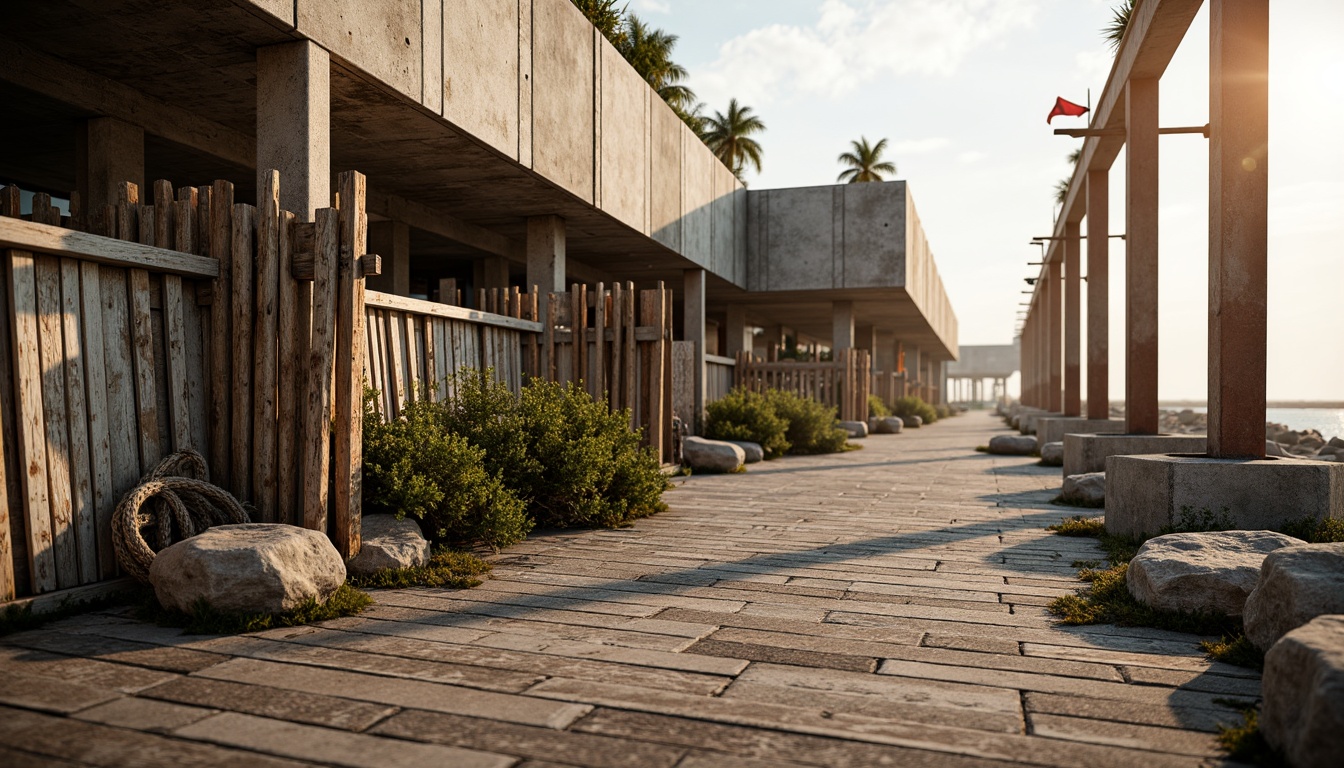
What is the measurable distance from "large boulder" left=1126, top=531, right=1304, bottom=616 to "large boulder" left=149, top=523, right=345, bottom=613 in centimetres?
413

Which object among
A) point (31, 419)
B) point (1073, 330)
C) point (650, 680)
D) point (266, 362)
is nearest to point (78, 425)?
point (31, 419)

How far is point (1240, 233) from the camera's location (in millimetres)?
6855

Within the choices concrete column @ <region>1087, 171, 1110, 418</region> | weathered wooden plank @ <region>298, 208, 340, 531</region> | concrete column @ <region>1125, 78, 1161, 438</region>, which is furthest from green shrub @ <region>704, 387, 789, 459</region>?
weathered wooden plank @ <region>298, 208, 340, 531</region>

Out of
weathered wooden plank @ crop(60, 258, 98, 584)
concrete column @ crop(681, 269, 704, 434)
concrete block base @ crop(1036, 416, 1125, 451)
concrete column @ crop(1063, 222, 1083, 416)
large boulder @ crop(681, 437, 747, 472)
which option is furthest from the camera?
concrete column @ crop(1063, 222, 1083, 416)

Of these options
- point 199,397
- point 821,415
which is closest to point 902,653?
point 199,397

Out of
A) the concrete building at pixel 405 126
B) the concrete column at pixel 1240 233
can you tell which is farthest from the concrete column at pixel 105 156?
the concrete column at pixel 1240 233

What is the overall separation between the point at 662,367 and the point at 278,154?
15.8ft

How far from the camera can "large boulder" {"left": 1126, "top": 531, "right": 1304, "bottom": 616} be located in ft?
14.1

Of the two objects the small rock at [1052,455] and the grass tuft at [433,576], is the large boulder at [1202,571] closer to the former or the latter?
the grass tuft at [433,576]

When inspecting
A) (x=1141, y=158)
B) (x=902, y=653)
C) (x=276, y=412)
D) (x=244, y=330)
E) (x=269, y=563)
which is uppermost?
(x=1141, y=158)

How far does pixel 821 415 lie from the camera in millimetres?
16781

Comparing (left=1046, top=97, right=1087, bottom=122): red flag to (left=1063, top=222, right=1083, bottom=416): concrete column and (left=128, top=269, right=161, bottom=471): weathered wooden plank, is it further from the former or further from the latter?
(left=128, top=269, right=161, bottom=471): weathered wooden plank

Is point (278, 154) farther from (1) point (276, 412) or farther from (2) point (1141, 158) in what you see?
(2) point (1141, 158)

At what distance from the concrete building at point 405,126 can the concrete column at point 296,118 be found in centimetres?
1
